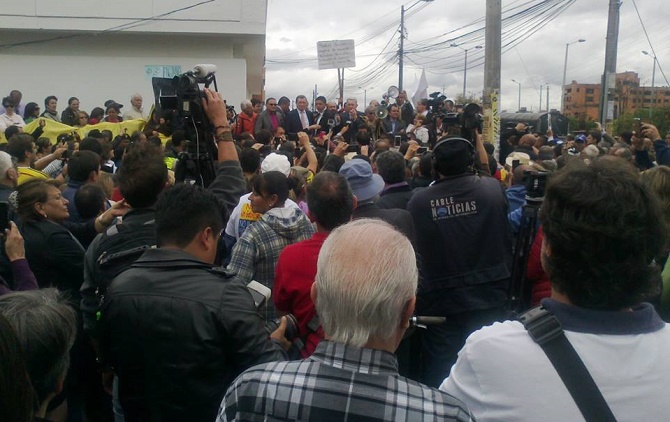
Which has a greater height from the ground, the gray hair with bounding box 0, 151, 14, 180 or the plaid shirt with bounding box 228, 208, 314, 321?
the gray hair with bounding box 0, 151, 14, 180

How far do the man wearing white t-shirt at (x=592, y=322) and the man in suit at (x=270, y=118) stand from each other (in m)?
11.7

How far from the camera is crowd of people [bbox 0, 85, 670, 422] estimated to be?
1.65 metres

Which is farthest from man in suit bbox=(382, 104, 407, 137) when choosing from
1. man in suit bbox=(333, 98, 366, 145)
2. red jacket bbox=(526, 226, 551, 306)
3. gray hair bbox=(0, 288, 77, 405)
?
gray hair bbox=(0, 288, 77, 405)

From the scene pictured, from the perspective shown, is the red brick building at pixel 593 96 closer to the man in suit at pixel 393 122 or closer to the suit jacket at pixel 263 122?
the man in suit at pixel 393 122

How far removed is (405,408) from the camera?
161cm

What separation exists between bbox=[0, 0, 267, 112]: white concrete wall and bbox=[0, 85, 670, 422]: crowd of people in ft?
49.7

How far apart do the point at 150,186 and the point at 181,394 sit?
1.23m

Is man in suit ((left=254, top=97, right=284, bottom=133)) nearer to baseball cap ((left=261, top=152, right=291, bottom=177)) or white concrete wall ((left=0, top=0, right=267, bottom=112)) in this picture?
white concrete wall ((left=0, top=0, right=267, bottom=112))

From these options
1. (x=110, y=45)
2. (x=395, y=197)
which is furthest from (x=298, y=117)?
(x=395, y=197)

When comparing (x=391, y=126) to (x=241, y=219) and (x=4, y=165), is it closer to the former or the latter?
(x=241, y=219)

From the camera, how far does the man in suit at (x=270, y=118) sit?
13383 millimetres

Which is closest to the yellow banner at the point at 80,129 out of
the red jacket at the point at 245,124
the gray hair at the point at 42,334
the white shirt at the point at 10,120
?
the white shirt at the point at 10,120

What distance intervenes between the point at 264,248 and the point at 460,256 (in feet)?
4.23

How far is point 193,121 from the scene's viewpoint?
146 inches
